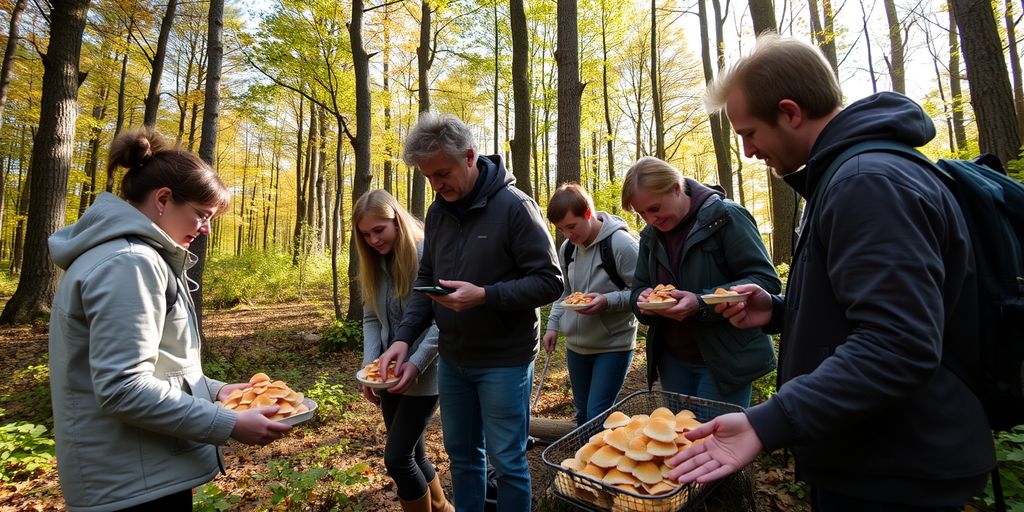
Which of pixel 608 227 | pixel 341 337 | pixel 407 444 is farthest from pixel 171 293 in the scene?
pixel 341 337

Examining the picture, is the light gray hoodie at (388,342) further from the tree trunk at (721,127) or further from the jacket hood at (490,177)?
the tree trunk at (721,127)

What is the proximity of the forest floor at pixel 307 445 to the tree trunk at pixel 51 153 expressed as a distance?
71 cm

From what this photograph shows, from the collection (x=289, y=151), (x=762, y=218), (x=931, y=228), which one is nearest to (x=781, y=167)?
(x=931, y=228)

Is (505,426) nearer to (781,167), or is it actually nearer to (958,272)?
(781,167)

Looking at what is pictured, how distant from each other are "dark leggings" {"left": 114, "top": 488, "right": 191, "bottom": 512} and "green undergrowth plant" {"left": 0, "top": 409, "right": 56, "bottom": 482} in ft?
9.89

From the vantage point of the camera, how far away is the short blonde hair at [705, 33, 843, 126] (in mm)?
1281

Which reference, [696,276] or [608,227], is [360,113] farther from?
[696,276]

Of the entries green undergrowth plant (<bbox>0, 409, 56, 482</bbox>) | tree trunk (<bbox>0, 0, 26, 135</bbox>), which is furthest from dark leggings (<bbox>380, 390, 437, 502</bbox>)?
tree trunk (<bbox>0, 0, 26, 135</bbox>)

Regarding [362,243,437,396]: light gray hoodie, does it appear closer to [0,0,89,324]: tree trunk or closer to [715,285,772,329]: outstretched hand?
[715,285,772,329]: outstretched hand

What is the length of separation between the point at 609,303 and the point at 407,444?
61.6 inches

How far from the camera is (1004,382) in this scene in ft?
3.52

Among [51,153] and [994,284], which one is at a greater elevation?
[51,153]

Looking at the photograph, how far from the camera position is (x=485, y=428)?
2.38m

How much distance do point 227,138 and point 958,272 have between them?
27.2 metres
